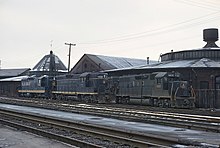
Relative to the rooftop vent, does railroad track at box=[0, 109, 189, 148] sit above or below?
below

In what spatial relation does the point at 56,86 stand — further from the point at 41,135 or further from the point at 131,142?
the point at 131,142

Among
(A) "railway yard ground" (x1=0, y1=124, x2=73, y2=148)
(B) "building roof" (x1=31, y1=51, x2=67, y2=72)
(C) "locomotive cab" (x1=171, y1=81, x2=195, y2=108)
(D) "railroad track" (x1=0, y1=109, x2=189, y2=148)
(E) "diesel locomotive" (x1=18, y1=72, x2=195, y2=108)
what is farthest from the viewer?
(B) "building roof" (x1=31, y1=51, x2=67, y2=72)

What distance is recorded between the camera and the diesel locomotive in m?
30.3

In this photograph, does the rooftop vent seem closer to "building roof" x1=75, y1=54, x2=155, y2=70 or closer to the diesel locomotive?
the diesel locomotive

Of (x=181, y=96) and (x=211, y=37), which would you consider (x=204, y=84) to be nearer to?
(x=181, y=96)

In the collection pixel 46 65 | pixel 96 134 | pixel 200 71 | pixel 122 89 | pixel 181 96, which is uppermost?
pixel 46 65

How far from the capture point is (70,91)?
4344 cm

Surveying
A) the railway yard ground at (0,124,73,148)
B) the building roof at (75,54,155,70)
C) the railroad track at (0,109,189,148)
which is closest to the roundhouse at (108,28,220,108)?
the railroad track at (0,109,189,148)

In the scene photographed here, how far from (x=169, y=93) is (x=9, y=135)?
1894cm

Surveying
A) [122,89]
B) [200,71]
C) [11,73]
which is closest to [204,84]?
[200,71]

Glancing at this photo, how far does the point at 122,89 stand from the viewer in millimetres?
37688

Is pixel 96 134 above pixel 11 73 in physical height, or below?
below

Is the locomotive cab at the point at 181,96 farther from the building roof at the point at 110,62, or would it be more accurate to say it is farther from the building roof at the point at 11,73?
the building roof at the point at 11,73

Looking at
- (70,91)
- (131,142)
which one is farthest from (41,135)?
(70,91)
